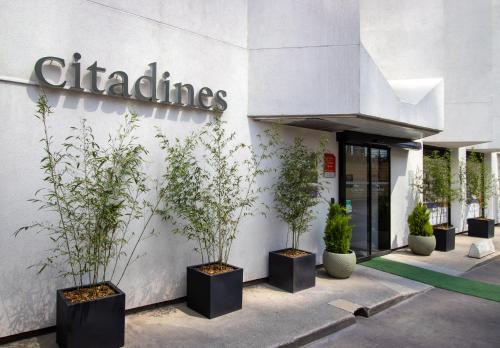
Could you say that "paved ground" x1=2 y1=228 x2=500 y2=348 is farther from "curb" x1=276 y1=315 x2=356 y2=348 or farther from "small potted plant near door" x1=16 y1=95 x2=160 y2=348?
"small potted plant near door" x1=16 y1=95 x2=160 y2=348

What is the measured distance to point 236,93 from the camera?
6.05 meters

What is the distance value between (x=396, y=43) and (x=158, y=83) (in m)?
7.23

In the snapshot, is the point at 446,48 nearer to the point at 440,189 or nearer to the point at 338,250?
the point at 440,189

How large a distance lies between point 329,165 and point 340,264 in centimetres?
210

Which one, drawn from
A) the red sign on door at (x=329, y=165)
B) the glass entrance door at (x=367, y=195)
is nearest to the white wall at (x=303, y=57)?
the red sign on door at (x=329, y=165)

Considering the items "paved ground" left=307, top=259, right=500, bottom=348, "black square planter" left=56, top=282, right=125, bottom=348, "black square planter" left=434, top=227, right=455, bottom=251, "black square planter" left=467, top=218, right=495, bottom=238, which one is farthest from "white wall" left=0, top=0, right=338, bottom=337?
"black square planter" left=467, top=218, right=495, bottom=238

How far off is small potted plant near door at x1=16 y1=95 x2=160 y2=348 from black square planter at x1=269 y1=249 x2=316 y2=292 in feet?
8.16

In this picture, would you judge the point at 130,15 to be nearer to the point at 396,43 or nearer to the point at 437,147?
the point at 396,43

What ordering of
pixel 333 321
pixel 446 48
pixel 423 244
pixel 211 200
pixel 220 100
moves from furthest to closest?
pixel 446 48 → pixel 423 244 → pixel 220 100 → pixel 211 200 → pixel 333 321

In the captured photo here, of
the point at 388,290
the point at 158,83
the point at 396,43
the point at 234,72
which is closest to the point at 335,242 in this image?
the point at 388,290

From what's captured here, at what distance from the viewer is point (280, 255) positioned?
241 inches

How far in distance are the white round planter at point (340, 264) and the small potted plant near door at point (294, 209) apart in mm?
625

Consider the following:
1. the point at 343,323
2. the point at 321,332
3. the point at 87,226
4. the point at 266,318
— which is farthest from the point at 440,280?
the point at 87,226

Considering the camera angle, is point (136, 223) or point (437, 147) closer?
point (136, 223)
